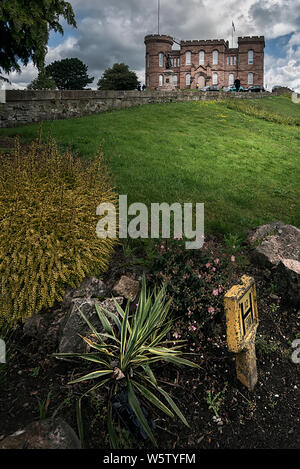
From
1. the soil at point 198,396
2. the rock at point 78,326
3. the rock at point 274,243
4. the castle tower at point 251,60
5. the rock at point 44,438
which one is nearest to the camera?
the rock at point 44,438

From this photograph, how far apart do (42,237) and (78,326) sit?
1.03m

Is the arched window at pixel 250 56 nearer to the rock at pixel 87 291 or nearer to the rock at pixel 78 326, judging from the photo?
the rock at pixel 87 291

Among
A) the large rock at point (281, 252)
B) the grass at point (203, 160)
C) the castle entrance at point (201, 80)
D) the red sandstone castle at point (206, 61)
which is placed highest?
the red sandstone castle at point (206, 61)

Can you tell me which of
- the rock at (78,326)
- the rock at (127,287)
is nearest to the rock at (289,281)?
the rock at (127,287)

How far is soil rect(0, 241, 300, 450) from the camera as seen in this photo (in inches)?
Result: 84.4

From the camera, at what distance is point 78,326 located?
275 cm

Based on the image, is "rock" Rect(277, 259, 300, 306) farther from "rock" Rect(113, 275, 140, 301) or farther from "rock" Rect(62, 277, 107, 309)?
"rock" Rect(62, 277, 107, 309)

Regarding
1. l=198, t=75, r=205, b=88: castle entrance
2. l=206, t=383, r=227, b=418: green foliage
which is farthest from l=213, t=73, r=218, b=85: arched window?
l=206, t=383, r=227, b=418: green foliage

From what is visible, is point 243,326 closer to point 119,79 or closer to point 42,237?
point 42,237

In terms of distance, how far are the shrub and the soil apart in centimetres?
39

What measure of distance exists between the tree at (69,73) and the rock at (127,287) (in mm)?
54998

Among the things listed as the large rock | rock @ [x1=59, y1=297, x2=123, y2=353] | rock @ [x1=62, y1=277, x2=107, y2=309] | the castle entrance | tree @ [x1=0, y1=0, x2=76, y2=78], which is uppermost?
the castle entrance

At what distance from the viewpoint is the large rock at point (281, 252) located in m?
3.63

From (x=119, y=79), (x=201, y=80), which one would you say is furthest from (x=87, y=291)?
(x=201, y=80)
